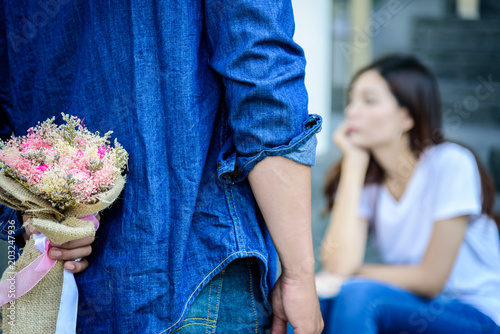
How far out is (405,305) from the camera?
2.05m

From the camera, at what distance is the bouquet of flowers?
0.79m

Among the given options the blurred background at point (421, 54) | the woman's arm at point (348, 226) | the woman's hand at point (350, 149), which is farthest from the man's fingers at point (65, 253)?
the blurred background at point (421, 54)

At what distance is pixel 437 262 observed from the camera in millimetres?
2109

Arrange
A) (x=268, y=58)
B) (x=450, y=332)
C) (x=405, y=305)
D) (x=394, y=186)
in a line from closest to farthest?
(x=268, y=58) < (x=450, y=332) < (x=405, y=305) < (x=394, y=186)

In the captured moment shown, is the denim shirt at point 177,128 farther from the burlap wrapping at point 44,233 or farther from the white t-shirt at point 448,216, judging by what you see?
the white t-shirt at point 448,216

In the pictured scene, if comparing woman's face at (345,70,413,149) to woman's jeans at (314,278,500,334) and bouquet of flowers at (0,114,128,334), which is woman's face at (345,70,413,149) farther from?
bouquet of flowers at (0,114,128,334)

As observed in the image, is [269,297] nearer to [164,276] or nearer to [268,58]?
[164,276]

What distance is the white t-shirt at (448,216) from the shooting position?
2047 mm

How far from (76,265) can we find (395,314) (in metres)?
1.60

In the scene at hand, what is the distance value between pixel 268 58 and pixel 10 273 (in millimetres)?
663

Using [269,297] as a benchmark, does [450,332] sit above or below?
below

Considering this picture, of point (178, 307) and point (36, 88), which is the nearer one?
point (178, 307)

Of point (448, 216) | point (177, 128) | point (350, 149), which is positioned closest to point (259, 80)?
point (177, 128)

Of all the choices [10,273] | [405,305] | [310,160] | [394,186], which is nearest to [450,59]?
[394,186]
